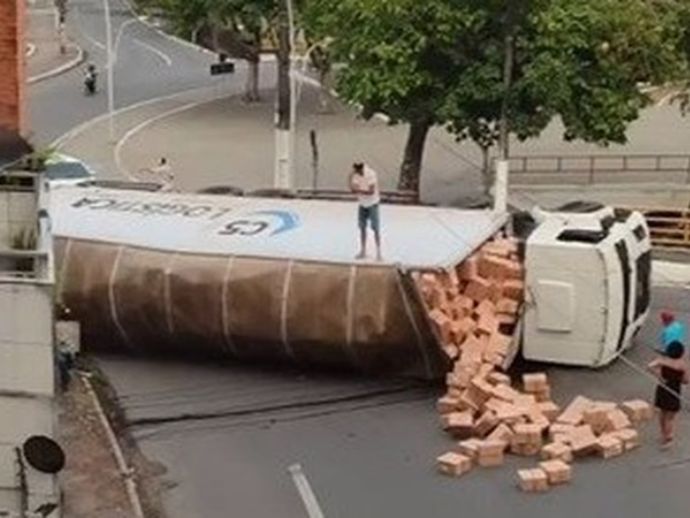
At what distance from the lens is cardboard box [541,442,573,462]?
50.8 ft

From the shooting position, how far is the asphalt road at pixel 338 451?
47.7ft

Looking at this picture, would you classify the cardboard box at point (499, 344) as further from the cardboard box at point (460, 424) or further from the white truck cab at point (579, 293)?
the cardboard box at point (460, 424)

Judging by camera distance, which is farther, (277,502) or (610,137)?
(610,137)

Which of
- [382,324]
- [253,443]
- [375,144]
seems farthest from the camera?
[375,144]

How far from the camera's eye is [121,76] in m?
57.8

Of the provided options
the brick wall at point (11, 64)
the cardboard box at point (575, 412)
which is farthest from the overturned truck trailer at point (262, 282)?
the brick wall at point (11, 64)

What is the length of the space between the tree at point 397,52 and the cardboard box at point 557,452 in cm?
1398

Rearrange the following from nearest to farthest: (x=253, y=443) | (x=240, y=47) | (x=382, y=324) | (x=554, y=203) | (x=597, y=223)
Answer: (x=253, y=443) → (x=382, y=324) → (x=597, y=223) → (x=554, y=203) → (x=240, y=47)

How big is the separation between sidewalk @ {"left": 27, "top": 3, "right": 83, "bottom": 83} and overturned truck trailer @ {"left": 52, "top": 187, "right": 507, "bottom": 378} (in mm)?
33757

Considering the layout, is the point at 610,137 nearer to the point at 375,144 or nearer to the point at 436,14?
the point at 436,14

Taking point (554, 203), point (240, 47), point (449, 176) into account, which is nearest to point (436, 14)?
point (554, 203)

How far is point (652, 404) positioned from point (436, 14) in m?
12.8

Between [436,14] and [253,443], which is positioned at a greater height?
[436,14]

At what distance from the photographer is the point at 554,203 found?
103 feet
